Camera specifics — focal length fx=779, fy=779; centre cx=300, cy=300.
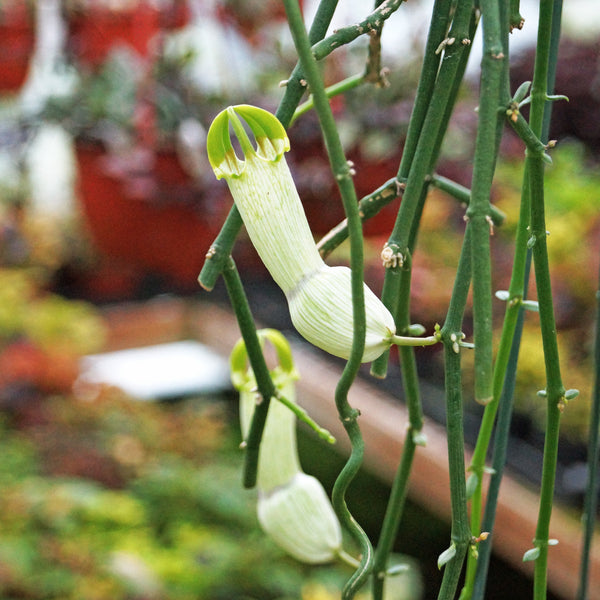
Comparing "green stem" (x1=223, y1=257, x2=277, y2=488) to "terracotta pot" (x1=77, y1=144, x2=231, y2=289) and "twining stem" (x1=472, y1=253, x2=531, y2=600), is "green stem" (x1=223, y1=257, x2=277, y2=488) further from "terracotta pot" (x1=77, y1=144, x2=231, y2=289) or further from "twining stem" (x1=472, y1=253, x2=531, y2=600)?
"terracotta pot" (x1=77, y1=144, x2=231, y2=289)

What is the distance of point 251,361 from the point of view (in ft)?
0.82

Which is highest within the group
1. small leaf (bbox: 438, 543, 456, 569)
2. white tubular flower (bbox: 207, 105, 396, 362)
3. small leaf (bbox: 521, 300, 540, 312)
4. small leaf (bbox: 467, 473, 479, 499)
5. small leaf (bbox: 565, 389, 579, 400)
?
white tubular flower (bbox: 207, 105, 396, 362)

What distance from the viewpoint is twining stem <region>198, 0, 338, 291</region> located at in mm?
221

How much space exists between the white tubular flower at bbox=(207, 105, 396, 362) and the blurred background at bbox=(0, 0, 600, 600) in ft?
2.61

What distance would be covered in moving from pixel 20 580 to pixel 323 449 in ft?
1.86

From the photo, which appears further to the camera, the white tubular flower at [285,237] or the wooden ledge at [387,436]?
the wooden ledge at [387,436]

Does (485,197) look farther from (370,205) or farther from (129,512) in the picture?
(129,512)

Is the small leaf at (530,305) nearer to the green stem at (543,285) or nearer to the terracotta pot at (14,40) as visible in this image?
the green stem at (543,285)

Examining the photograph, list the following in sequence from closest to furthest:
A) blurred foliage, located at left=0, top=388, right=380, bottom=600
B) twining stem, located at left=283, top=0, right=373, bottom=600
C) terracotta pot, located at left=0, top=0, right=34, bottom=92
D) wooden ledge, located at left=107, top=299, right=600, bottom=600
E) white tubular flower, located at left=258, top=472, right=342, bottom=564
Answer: twining stem, located at left=283, top=0, right=373, bottom=600, white tubular flower, located at left=258, top=472, right=342, bottom=564, wooden ledge, located at left=107, top=299, right=600, bottom=600, blurred foliage, located at left=0, top=388, right=380, bottom=600, terracotta pot, located at left=0, top=0, right=34, bottom=92

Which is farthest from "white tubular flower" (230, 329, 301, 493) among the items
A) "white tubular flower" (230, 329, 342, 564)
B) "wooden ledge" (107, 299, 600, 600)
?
"wooden ledge" (107, 299, 600, 600)

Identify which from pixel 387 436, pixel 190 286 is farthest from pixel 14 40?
pixel 387 436

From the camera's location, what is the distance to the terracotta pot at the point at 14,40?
123 centimetres

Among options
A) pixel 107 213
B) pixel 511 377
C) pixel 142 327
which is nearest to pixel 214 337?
pixel 142 327

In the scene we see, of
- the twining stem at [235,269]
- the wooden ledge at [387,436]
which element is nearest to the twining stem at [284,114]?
the twining stem at [235,269]
